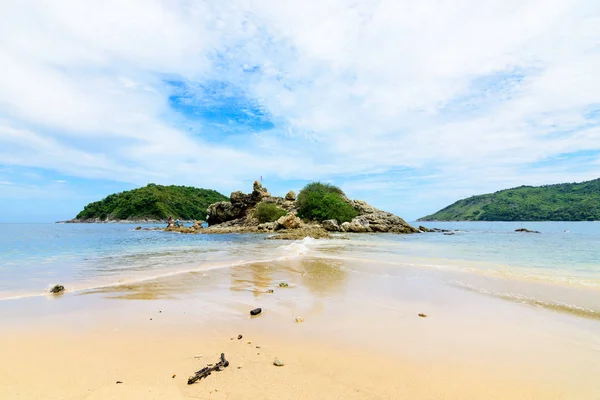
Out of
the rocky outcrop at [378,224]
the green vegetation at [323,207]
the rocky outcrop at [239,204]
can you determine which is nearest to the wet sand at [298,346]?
the rocky outcrop at [378,224]

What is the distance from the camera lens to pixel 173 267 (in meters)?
11.8

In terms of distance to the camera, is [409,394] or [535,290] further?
[535,290]

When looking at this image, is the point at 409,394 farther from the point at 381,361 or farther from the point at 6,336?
the point at 6,336

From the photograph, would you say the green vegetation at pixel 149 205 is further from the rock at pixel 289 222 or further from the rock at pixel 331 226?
the rock at pixel 331 226

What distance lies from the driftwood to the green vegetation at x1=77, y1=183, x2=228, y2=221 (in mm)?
100704

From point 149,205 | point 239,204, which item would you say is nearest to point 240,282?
point 239,204

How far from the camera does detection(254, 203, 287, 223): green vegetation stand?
50906 mm

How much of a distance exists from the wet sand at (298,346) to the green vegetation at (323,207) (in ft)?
136

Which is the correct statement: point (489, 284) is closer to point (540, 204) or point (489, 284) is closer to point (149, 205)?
point (149, 205)

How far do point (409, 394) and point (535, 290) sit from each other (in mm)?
6857

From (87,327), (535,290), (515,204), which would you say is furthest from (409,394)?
(515,204)

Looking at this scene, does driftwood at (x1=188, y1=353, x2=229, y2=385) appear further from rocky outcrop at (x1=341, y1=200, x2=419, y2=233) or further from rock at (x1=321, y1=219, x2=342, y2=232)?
rock at (x1=321, y1=219, x2=342, y2=232)

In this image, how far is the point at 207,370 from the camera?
321 cm

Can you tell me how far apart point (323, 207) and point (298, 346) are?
45.2 meters
